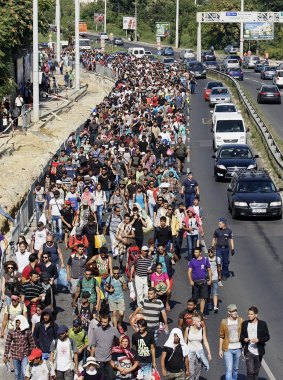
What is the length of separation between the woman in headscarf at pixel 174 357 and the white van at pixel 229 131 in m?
29.6

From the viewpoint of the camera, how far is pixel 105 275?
62.5 feet

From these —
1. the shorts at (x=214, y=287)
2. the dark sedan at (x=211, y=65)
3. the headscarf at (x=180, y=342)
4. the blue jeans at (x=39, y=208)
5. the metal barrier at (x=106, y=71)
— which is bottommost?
the dark sedan at (x=211, y=65)

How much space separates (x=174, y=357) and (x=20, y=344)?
8.62 feet

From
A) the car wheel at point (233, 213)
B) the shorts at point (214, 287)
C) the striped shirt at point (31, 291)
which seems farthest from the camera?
the car wheel at point (233, 213)

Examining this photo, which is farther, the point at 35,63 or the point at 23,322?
the point at 35,63

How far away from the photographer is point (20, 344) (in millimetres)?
16062

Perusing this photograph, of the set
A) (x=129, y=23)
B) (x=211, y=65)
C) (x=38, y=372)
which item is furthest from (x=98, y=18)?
(x=38, y=372)

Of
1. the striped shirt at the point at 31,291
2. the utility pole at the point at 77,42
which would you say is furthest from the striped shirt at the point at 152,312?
the utility pole at the point at 77,42

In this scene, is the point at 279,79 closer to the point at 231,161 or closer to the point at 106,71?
the point at 106,71

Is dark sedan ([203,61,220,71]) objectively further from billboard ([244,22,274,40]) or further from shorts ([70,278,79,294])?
shorts ([70,278,79,294])

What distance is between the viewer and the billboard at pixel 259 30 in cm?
11386

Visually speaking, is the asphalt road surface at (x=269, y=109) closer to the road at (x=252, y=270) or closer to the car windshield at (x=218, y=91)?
the car windshield at (x=218, y=91)

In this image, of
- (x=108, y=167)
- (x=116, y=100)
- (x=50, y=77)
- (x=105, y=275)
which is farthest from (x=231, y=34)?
(x=105, y=275)

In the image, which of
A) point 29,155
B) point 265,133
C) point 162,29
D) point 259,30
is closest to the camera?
point 29,155
